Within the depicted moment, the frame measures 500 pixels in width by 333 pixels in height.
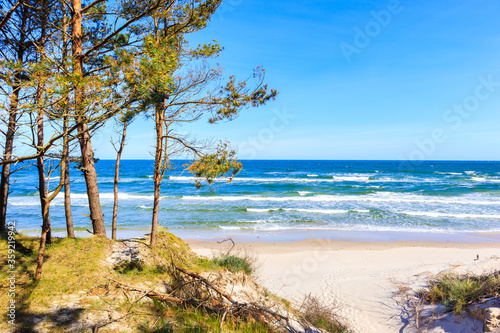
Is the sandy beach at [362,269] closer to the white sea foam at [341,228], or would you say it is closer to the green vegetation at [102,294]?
the green vegetation at [102,294]

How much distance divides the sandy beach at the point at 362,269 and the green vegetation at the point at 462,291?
2.37 ft

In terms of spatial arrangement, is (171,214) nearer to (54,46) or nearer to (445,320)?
(54,46)

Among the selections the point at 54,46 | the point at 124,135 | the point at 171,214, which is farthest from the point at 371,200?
the point at 54,46

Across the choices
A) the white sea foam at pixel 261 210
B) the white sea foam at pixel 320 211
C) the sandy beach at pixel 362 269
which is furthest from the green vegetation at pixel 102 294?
the white sea foam at pixel 320 211

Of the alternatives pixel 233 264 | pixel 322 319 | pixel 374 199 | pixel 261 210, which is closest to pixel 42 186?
pixel 233 264

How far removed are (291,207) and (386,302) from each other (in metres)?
15.2

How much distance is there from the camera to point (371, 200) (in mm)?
Answer: 25312

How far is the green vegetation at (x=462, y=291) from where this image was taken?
507 centimetres

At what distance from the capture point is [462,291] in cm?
545

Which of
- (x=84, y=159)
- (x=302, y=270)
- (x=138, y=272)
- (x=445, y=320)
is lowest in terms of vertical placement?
(x=302, y=270)

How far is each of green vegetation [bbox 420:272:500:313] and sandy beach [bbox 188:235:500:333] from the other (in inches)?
28.4

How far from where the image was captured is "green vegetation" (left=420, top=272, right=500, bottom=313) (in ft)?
16.6

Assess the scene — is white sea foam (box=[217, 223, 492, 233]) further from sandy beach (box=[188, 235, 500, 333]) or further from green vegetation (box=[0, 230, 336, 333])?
green vegetation (box=[0, 230, 336, 333])

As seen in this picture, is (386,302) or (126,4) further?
(386,302)
